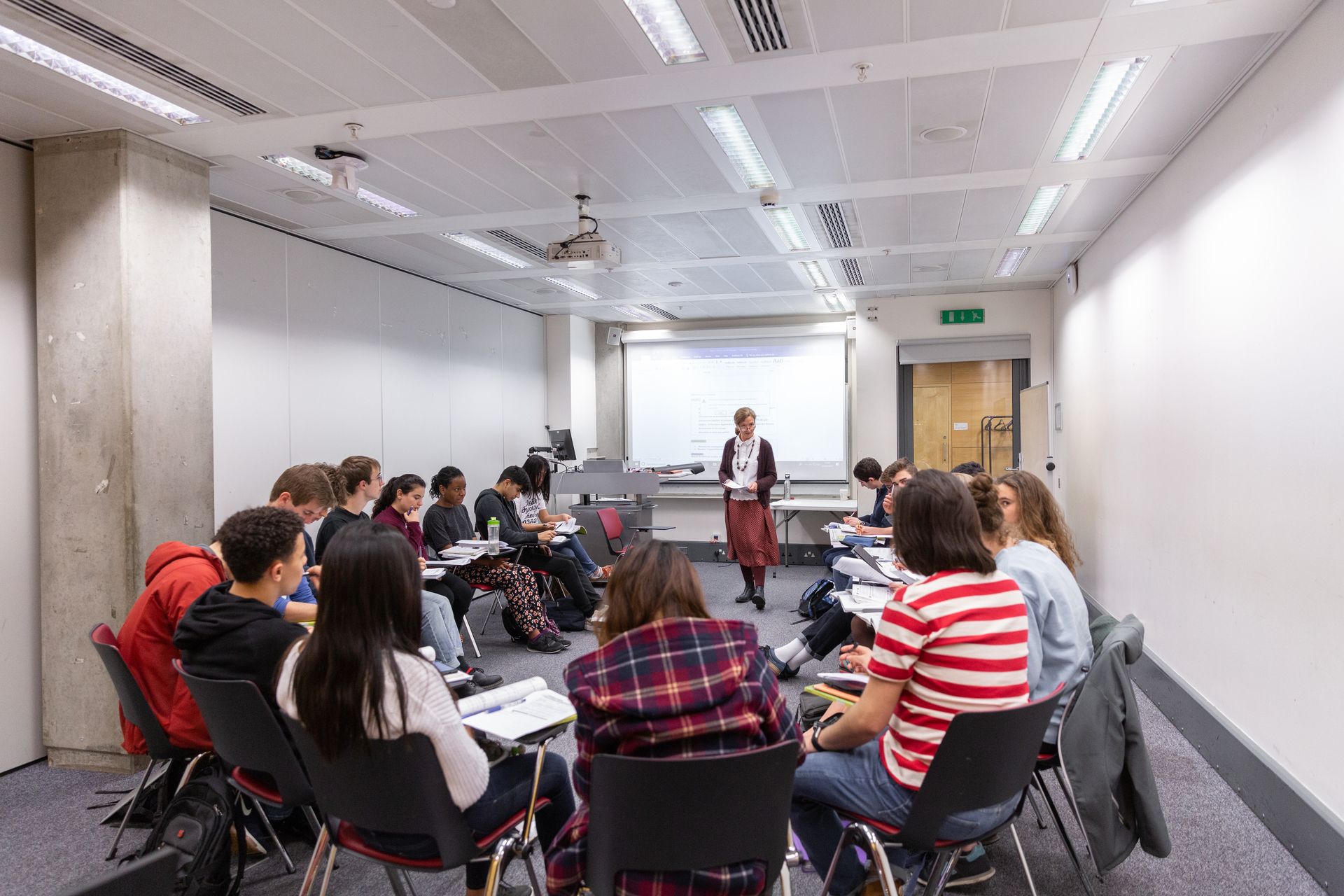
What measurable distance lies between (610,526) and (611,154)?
13.4ft

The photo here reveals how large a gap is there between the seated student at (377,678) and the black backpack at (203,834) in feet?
2.34

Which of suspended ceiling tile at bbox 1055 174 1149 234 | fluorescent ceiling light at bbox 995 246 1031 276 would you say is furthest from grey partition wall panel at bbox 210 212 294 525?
fluorescent ceiling light at bbox 995 246 1031 276

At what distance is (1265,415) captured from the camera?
2.97 m

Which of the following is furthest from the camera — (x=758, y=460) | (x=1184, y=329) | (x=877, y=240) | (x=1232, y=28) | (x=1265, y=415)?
(x=758, y=460)

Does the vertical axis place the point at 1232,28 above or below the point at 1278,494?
above

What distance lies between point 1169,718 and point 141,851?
4496 mm

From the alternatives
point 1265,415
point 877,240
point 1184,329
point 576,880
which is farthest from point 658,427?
point 576,880

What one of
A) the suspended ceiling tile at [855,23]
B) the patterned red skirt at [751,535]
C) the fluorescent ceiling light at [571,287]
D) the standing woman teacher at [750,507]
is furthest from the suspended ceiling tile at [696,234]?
the suspended ceiling tile at [855,23]

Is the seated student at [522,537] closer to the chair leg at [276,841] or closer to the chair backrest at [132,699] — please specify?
the chair leg at [276,841]

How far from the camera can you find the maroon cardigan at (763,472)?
21.7 ft

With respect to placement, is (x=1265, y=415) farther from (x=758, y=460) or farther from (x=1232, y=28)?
(x=758, y=460)

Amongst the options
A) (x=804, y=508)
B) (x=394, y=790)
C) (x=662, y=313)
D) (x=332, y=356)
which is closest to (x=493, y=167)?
(x=332, y=356)

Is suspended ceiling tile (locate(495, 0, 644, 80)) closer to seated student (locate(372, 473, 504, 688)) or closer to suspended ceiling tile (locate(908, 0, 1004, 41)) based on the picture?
suspended ceiling tile (locate(908, 0, 1004, 41))

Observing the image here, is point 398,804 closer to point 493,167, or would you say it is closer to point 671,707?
point 671,707
